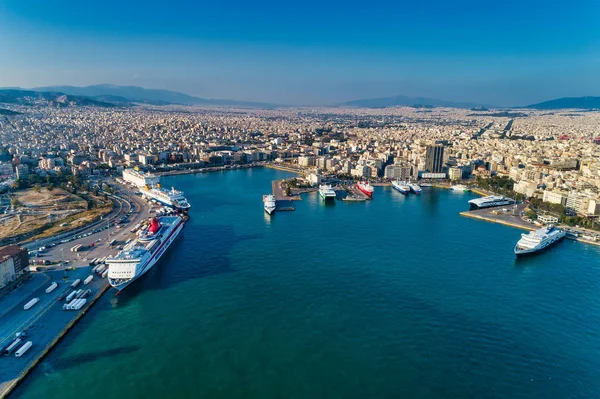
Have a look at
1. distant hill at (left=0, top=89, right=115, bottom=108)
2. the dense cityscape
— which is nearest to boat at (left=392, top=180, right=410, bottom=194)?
the dense cityscape

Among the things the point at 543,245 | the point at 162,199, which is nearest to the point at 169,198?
the point at 162,199

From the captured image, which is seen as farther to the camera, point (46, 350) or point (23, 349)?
point (46, 350)

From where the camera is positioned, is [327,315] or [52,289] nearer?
[327,315]

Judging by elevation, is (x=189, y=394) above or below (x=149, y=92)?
below

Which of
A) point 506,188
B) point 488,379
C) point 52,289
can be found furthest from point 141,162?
point 488,379

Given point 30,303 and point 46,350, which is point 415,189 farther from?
point 46,350

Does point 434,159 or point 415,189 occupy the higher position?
point 434,159

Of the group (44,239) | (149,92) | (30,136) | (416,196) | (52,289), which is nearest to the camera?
(52,289)

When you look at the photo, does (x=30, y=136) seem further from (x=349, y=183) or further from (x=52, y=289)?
(x=52, y=289)
